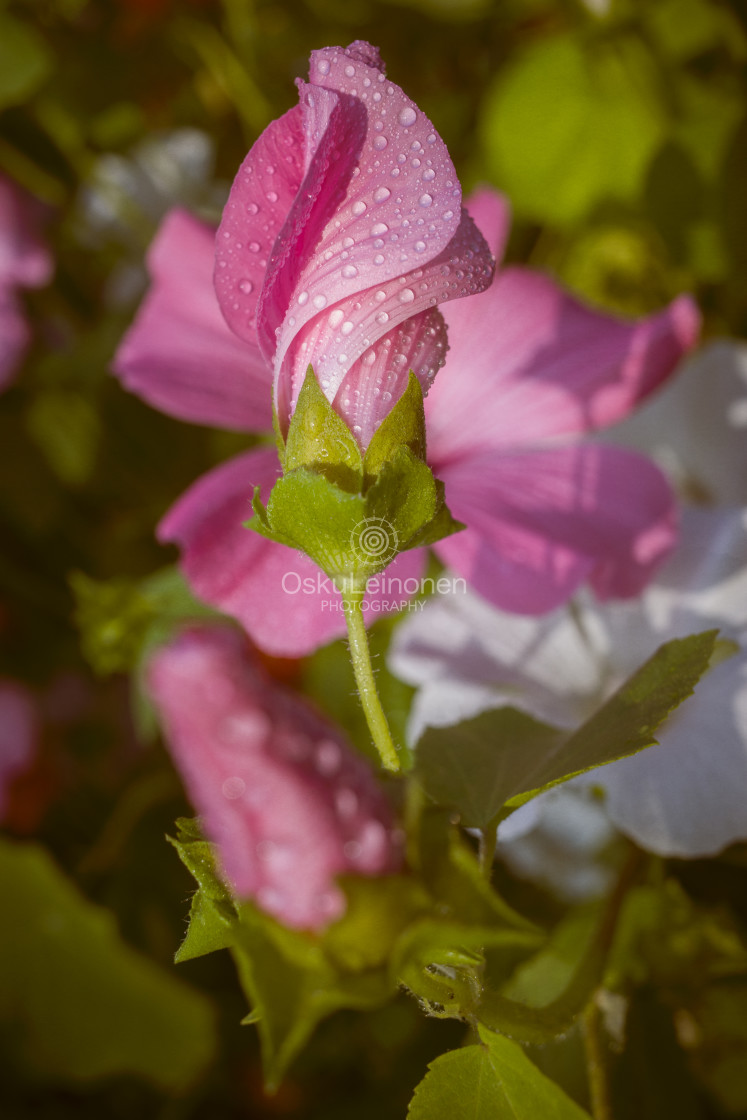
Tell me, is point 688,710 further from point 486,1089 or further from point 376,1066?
point 376,1066

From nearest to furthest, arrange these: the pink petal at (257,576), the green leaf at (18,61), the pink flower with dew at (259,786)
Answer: the pink flower with dew at (259,786) → the pink petal at (257,576) → the green leaf at (18,61)

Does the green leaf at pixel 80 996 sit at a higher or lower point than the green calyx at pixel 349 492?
lower

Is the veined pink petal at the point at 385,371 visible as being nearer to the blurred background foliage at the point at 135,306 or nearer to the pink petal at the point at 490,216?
the pink petal at the point at 490,216

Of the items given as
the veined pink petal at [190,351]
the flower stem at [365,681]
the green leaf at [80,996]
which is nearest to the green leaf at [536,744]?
the flower stem at [365,681]

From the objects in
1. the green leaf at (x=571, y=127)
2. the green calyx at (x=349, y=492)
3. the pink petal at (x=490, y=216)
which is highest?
the green calyx at (x=349, y=492)

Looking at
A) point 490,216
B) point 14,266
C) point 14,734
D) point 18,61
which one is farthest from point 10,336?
point 490,216

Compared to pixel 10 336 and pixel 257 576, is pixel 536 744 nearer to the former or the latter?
pixel 257 576

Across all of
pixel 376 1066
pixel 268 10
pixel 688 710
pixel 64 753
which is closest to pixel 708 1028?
pixel 688 710
